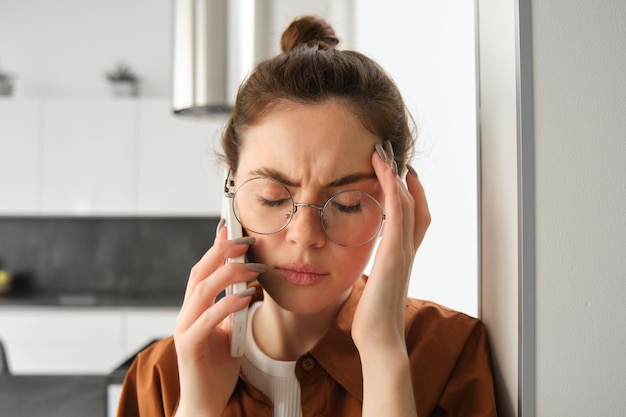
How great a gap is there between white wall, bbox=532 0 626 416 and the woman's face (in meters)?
0.26

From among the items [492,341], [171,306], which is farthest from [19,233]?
[492,341]

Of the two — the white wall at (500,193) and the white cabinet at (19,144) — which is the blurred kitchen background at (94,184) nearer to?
the white cabinet at (19,144)

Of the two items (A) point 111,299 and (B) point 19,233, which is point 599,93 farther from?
(B) point 19,233

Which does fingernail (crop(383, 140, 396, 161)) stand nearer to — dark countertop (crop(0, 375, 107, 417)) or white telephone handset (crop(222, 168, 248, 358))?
white telephone handset (crop(222, 168, 248, 358))

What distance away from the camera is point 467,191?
1.04 metres

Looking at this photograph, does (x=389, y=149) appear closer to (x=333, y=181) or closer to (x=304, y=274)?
(x=333, y=181)

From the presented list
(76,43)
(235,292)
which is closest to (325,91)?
(235,292)

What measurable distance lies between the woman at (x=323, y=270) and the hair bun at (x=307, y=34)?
0.15 m

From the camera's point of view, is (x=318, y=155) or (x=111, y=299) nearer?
(x=318, y=155)

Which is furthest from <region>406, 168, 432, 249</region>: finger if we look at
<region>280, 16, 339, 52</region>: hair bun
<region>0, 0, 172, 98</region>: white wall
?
<region>0, 0, 172, 98</region>: white wall

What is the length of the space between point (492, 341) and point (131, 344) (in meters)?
3.42

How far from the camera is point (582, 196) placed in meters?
0.75

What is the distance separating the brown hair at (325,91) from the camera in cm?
93

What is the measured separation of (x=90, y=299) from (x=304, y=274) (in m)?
3.72
